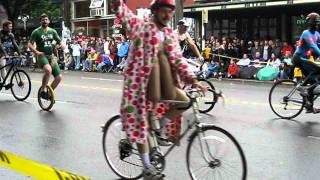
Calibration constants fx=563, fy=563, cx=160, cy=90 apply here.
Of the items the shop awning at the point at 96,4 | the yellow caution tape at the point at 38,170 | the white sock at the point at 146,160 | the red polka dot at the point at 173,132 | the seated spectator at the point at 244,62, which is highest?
the shop awning at the point at 96,4

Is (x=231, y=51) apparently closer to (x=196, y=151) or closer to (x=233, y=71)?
(x=233, y=71)

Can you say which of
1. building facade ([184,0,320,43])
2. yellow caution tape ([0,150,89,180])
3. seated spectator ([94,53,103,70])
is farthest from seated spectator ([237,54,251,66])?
yellow caution tape ([0,150,89,180])

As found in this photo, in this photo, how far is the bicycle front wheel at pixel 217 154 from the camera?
16.8ft

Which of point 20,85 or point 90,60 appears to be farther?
point 90,60

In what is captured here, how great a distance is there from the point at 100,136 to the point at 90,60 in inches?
785

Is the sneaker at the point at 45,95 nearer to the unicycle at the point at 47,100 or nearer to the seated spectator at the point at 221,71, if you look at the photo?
the unicycle at the point at 47,100

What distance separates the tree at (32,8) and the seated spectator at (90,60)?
14.3m

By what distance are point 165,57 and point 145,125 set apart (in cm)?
69

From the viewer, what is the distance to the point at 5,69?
44.2 ft

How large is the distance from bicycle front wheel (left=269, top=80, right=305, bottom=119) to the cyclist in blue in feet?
0.47

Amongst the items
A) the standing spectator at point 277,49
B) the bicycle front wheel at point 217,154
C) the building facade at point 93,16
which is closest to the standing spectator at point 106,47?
the standing spectator at point 277,49

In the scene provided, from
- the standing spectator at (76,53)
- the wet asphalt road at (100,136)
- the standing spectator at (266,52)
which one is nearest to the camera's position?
the wet asphalt road at (100,136)

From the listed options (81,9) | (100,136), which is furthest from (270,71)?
(81,9)

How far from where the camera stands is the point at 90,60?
1112 inches
